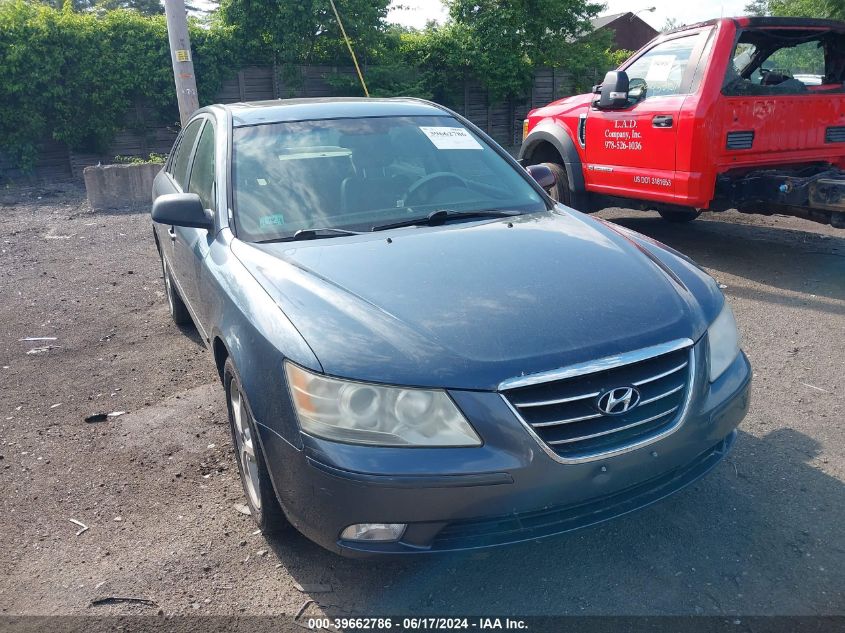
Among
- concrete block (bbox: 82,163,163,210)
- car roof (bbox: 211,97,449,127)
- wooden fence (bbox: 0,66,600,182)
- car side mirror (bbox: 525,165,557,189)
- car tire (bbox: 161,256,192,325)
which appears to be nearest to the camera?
car roof (bbox: 211,97,449,127)

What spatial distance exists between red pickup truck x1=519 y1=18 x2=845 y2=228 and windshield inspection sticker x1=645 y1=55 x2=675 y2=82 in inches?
0.4

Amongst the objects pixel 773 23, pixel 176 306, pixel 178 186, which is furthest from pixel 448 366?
pixel 773 23

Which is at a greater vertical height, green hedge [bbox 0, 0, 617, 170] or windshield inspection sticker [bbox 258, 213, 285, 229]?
green hedge [bbox 0, 0, 617, 170]

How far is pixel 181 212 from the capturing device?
326 cm

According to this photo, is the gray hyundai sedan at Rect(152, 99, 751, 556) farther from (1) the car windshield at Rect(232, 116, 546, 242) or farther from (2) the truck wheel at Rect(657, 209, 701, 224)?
(2) the truck wheel at Rect(657, 209, 701, 224)

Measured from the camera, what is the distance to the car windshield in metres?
3.29

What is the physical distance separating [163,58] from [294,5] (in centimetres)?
298

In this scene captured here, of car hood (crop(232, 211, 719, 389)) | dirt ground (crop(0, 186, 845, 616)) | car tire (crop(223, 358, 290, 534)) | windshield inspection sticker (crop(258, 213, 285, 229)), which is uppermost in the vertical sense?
windshield inspection sticker (crop(258, 213, 285, 229))

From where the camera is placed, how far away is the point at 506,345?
7.39 ft

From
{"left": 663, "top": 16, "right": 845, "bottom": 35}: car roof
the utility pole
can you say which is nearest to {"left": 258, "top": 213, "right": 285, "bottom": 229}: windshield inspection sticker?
{"left": 663, "top": 16, "right": 845, "bottom": 35}: car roof

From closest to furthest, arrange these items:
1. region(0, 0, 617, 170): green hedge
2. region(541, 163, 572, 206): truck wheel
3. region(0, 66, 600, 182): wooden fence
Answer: region(541, 163, 572, 206): truck wheel, region(0, 0, 617, 170): green hedge, region(0, 66, 600, 182): wooden fence

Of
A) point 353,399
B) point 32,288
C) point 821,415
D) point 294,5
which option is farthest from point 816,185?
point 294,5

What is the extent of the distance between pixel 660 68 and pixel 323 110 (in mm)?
→ 3849

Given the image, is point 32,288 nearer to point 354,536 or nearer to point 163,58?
point 354,536
